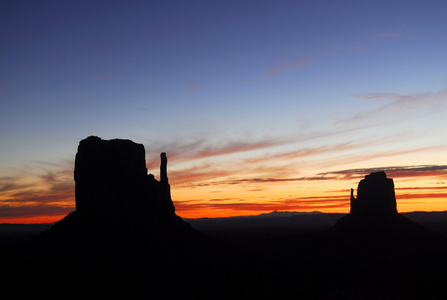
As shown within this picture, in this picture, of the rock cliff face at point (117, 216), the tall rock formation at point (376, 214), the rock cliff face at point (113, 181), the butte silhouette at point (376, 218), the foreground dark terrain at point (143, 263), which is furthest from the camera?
the tall rock formation at point (376, 214)

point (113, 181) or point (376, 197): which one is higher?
point (113, 181)

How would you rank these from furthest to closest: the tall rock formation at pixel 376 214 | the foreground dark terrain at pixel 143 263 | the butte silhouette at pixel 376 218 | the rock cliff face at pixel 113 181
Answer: the tall rock formation at pixel 376 214 < the butte silhouette at pixel 376 218 < the rock cliff face at pixel 113 181 < the foreground dark terrain at pixel 143 263

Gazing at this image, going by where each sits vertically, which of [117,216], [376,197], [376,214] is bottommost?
[376,214]

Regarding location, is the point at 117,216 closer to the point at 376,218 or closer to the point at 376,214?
the point at 376,218

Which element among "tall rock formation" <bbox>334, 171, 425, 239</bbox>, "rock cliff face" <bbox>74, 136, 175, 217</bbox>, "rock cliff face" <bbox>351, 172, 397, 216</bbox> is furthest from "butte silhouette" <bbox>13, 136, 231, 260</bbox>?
"rock cliff face" <bbox>351, 172, 397, 216</bbox>

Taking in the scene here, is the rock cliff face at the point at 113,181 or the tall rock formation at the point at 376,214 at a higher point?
the rock cliff face at the point at 113,181

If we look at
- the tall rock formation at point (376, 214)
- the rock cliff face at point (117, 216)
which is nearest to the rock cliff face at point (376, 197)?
the tall rock formation at point (376, 214)

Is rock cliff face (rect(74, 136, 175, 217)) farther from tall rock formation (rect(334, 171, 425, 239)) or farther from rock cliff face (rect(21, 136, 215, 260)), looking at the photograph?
tall rock formation (rect(334, 171, 425, 239))

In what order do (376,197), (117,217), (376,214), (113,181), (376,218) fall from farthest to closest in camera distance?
(376,197) → (376,214) → (376,218) → (113,181) → (117,217)

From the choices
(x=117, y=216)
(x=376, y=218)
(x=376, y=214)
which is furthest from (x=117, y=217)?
(x=376, y=214)

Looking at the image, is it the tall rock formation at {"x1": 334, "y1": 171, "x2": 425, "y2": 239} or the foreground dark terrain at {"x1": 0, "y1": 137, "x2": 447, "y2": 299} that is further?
the tall rock formation at {"x1": 334, "y1": 171, "x2": 425, "y2": 239}

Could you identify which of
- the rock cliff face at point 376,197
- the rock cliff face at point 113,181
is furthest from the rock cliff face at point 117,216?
the rock cliff face at point 376,197

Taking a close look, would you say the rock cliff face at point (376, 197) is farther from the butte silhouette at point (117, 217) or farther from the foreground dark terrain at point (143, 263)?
the butte silhouette at point (117, 217)

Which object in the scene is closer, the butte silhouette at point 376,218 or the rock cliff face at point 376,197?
the butte silhouette at point 376,218
